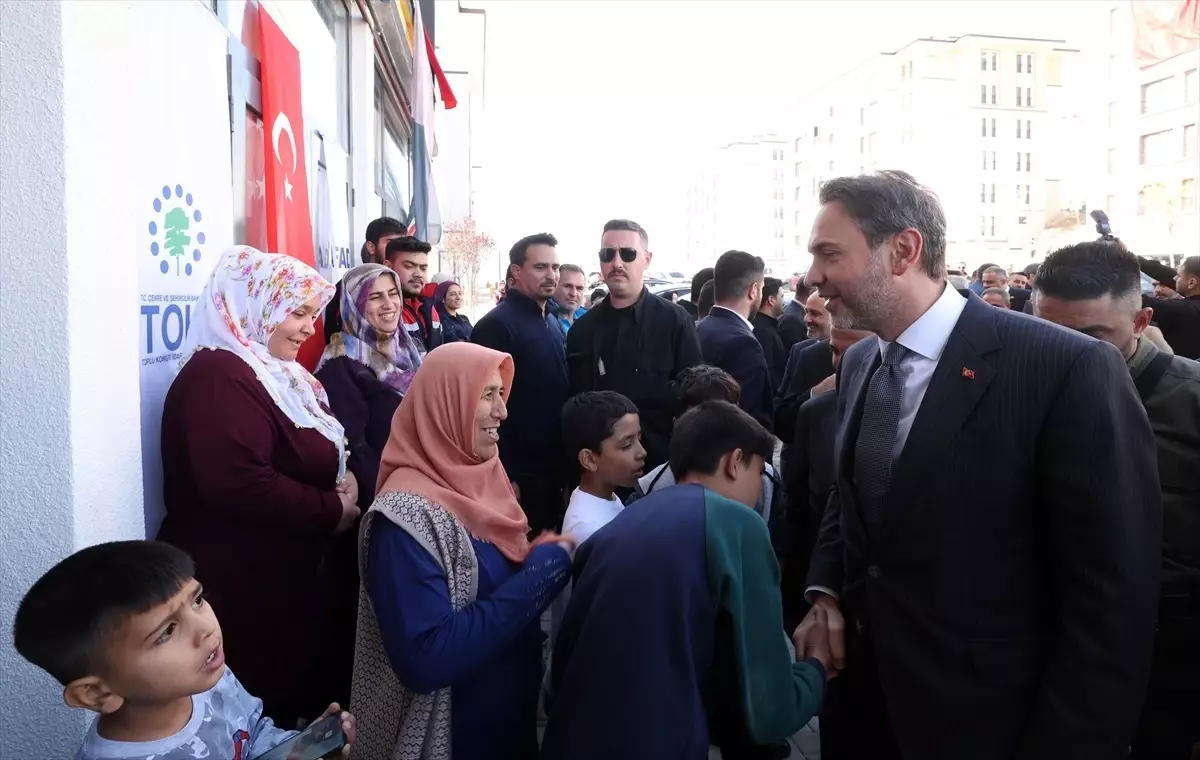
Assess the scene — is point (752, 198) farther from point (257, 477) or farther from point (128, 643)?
point (128, 643)

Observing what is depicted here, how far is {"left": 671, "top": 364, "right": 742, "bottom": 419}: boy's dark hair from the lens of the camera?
3.95m

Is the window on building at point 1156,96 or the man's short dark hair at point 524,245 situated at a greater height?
the window on building at point 1156,96

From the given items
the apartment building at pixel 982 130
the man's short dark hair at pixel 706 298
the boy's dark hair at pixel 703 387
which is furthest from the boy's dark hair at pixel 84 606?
the apartment building at pixel 982 130

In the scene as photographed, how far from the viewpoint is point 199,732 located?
1.71 m

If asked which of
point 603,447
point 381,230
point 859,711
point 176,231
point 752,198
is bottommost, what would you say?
point 859,711

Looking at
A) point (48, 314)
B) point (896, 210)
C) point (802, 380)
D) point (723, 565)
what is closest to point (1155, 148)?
point (802, 380)

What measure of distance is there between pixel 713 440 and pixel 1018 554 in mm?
742

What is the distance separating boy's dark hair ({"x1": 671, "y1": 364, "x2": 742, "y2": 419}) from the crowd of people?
849 mm

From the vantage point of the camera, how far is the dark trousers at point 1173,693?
109 inches

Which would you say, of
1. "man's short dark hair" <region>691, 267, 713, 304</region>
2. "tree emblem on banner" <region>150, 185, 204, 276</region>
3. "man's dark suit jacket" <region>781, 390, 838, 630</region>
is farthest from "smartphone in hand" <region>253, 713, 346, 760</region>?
"man's short dark hair" <region>691, 267, 713, 304</region>

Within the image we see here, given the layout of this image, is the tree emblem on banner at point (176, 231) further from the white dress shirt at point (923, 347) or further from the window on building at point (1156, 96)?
the window on building at point (1156, 96)

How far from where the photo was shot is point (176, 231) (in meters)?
3.13

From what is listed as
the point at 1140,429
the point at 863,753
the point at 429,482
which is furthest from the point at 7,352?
the point at 1140,429

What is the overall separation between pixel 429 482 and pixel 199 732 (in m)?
0.75
